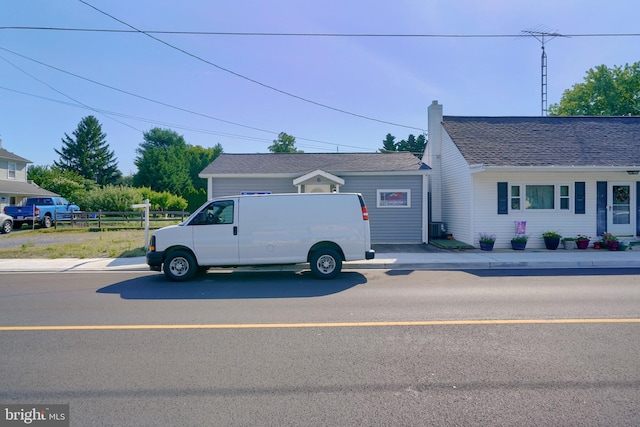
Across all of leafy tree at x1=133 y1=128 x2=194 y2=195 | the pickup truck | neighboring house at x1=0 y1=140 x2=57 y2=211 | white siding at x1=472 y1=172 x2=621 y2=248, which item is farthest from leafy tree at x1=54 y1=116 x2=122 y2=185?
white siding at x1=472 y1=172 x2=621 y2=248

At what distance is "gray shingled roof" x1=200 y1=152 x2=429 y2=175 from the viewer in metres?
16.1

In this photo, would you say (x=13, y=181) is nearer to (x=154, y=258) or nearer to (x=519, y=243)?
(x=154, y=258)

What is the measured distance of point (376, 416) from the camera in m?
3.13

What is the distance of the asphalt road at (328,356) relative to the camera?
3.24 meters

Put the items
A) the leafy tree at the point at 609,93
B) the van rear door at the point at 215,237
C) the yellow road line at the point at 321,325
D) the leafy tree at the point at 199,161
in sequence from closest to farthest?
the yellow road line at the point at 321,325 < the van rear door at the point at 215,237 < the leafy tree at the point at 609,93 < the leafy tree at the point at 199,161

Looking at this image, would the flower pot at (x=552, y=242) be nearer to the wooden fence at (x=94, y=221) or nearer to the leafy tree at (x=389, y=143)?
the wooden fence at (x=94, y=221)

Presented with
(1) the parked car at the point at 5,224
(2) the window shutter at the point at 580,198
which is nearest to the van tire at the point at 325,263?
(2) the window shutter at the point at 580,198

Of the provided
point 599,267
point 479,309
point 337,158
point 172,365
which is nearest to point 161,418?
point 172,365

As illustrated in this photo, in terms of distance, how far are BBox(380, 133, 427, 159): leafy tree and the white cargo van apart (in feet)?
121

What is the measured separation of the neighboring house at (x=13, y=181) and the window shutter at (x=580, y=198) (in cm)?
3707

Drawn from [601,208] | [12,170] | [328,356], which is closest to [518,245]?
[601,208]

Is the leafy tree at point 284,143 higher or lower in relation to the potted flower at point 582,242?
higher

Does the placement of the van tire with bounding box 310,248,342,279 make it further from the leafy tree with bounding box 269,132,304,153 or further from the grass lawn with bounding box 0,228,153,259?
the leafy tree with bounding box 269,132,304,153

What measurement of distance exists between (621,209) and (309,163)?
1271 centimetres
